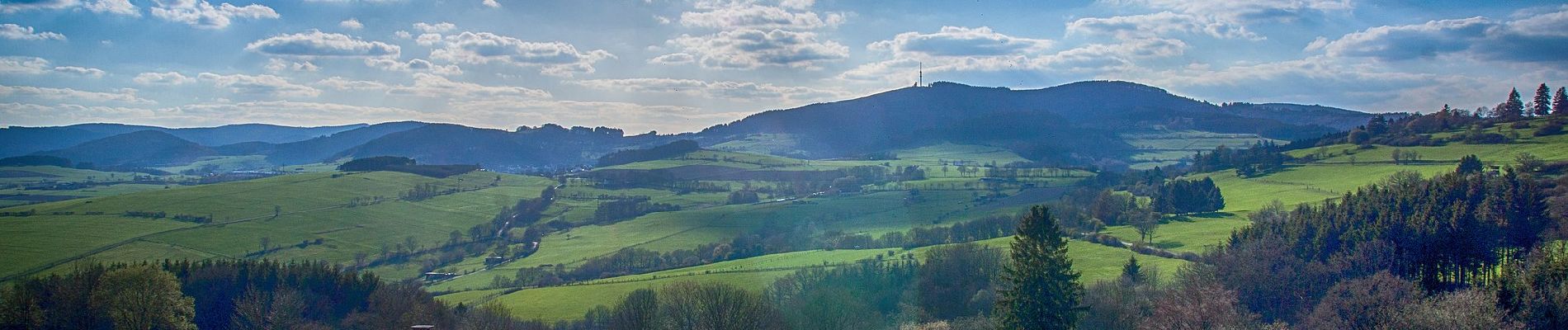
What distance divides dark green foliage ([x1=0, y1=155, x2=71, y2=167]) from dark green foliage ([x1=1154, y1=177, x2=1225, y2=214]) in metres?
211

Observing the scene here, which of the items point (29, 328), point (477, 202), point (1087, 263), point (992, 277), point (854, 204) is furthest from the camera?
point (477, 202)

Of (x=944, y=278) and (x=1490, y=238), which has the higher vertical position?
(x=1490, y=238)

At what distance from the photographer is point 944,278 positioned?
5641 cm

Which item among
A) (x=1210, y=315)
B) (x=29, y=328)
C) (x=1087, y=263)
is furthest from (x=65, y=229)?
(x=1210, y=315)

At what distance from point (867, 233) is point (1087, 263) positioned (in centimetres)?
3245

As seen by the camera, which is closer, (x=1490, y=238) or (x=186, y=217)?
(x=1490, y=238)

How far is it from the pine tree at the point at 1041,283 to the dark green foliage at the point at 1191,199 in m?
55.5

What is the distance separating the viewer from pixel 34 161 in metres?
173

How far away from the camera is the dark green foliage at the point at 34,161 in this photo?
6629 inches

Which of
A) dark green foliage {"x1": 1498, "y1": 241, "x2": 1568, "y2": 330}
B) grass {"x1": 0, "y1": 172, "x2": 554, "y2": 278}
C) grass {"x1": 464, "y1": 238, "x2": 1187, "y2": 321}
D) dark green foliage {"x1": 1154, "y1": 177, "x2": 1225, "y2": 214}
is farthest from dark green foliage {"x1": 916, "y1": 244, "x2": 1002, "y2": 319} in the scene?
grass {"x1": 0, "y1": 172, "x2": 554, "y2": 278}

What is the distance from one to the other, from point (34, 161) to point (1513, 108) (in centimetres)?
25981

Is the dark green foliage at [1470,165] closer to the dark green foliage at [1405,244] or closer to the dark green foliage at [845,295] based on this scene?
the dark green foliage at [1405,244]

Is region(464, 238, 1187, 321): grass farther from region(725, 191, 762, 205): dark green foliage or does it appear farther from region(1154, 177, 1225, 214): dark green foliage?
region(725, 191, 762, 205): dark green foliage

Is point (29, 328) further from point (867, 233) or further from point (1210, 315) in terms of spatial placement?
point (867, 233)
